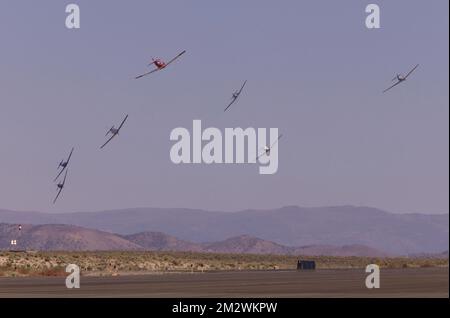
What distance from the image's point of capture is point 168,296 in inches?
2347
